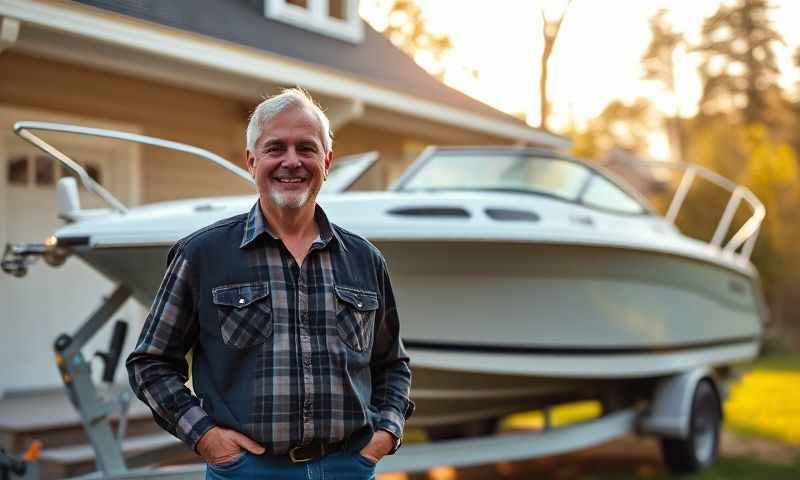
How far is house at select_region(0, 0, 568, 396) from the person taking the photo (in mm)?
5742

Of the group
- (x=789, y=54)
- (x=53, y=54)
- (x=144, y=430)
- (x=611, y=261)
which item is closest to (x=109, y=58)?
(x=53, y=54)

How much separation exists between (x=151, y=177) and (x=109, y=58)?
1.55 m

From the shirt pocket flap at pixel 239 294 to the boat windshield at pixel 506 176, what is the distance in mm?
3761

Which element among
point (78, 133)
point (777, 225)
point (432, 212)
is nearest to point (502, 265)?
point (432, 212)

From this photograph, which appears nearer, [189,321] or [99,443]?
[189,321]

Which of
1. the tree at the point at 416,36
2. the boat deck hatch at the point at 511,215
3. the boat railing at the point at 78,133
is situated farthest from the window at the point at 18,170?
the tree at the point at 416,36

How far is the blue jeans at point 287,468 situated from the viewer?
6.82 ft

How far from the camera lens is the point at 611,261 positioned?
18.6 feet

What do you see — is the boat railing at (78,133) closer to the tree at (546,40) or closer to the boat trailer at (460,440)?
the boat trailer at (460,440)

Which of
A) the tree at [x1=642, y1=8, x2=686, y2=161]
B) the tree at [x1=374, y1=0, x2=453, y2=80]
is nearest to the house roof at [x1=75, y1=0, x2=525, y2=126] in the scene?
the tree at [x1=374, y1=0, x2=453, y2=80]

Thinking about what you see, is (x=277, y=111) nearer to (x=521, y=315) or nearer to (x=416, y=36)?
(x=521, y=315)

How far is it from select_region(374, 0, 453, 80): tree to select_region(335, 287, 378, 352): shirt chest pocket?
1288 cm

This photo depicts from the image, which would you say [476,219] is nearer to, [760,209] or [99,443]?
[99,443]

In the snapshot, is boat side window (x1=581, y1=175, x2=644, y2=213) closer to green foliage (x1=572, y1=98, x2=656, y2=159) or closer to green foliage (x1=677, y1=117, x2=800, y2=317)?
green foliage (x1=677, y1=117, x2=800, y2=317)
